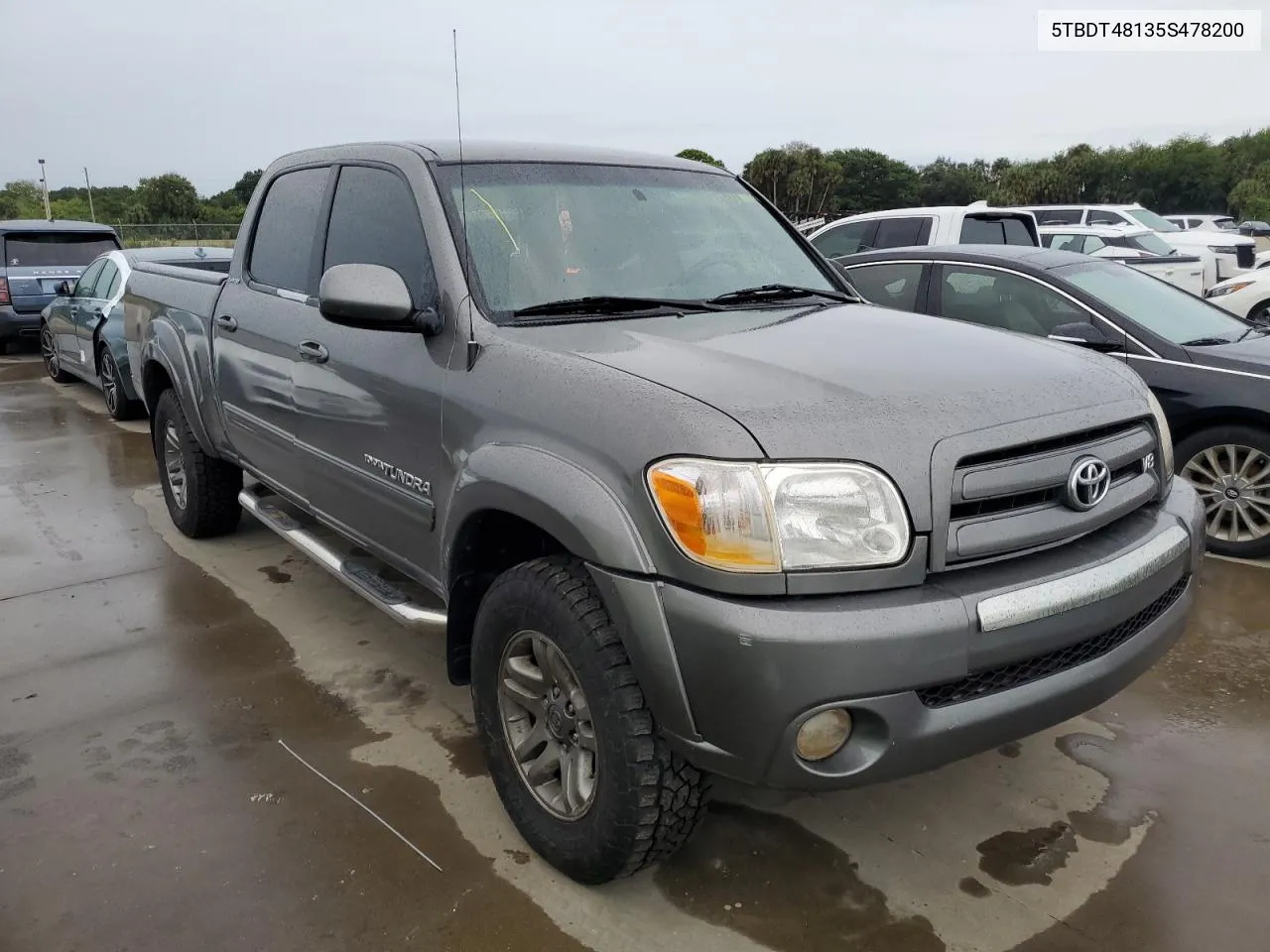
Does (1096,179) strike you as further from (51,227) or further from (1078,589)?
(1078,589)

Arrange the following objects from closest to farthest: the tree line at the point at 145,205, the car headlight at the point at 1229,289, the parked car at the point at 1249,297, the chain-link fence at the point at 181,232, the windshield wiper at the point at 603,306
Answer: the windshield wiper at the point at 603,306
the parked car at the point at 1249,297
the car headlight at the point at 1229,289
the chain-link fence at the point at 181,232
the tree line at the point at 145,205

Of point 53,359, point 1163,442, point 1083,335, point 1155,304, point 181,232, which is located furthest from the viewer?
point 181,232

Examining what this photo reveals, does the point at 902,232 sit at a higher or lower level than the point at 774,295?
higher

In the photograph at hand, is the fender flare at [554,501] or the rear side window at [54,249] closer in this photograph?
the fender flare at [554,501]

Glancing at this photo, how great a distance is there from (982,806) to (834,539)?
134 centimetres

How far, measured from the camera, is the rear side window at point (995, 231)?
934cm

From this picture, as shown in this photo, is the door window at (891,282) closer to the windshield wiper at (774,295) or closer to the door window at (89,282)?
the windshield wiper at (774,295)

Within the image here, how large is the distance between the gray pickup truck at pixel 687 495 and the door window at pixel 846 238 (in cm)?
667

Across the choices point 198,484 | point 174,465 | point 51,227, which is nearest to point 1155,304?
point 198,484

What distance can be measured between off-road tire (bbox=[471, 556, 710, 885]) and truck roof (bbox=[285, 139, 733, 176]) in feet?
4.85

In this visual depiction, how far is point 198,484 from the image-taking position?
4988 mm

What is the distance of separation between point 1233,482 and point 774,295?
308 centimetres

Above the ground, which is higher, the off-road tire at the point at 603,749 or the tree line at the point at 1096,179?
the tree line at the point at 1096,179

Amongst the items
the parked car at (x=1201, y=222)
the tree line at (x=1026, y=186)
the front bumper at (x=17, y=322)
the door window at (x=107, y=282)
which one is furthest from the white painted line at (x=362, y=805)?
the tree line at (x=1026, y=186)
